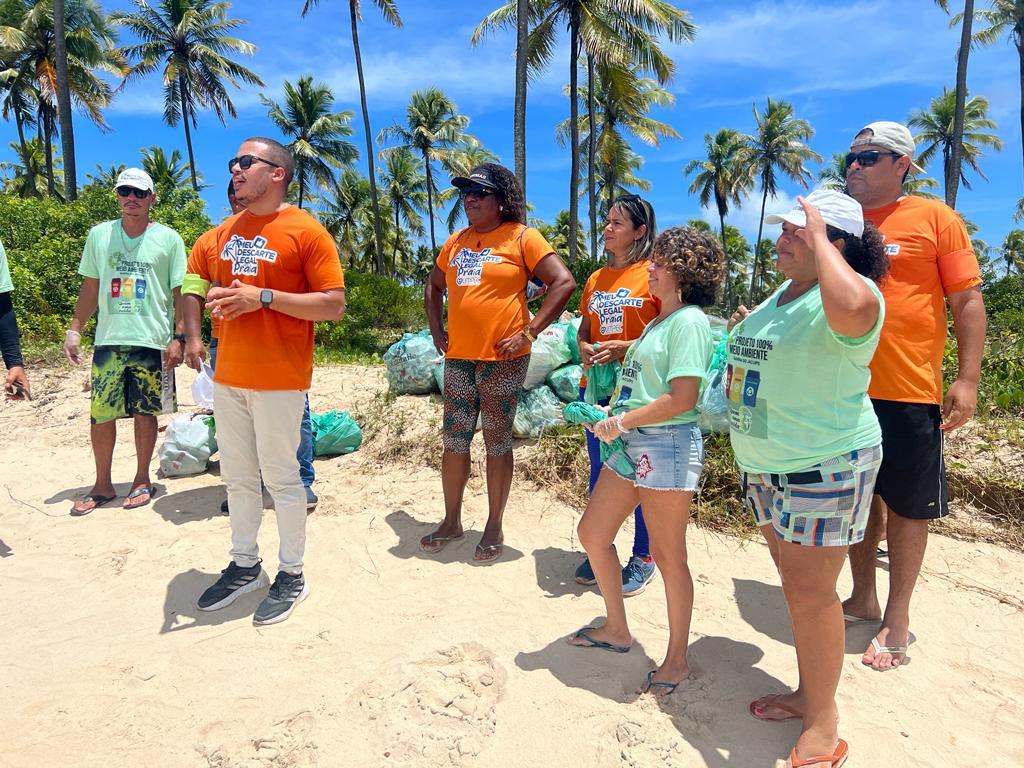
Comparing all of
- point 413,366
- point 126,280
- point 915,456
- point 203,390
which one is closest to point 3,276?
point 126,280

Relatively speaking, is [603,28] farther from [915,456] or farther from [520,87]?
[915,456]

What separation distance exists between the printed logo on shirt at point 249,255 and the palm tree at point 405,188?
35.2 meters

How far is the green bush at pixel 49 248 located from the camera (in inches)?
348

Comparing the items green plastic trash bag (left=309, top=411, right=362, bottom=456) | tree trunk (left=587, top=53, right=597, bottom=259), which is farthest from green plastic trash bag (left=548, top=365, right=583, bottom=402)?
tree trunk (left=587, top=53, right=597, bottom=259)

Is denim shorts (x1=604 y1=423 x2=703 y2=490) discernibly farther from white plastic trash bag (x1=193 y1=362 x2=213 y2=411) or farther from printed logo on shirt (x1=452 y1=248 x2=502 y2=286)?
white plastic trash bag (x1=193 y1=362 x2=213 y2=411)

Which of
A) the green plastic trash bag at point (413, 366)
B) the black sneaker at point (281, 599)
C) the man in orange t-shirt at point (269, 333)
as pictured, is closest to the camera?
the man in orange t-shirt at point (269, 333)

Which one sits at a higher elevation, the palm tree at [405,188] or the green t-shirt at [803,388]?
the palm tree at [405,188]

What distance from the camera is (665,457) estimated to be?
7.43 ft

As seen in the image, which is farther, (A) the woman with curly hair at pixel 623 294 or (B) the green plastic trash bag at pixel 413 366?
(B) the green plastic trash bag at pixel 413 366

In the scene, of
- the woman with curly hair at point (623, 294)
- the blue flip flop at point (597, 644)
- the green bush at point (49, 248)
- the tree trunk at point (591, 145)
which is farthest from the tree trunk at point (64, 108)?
the blue flip flop at point (597, 644)

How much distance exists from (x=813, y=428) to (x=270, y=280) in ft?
7.44

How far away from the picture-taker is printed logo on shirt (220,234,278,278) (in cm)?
282

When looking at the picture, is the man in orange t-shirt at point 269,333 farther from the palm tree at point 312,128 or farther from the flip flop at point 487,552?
the palm tree at point 312,128

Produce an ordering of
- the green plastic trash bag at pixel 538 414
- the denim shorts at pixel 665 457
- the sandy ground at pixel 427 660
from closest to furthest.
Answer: the sandy ground at pixel 427 660 → the denim shorts at pixel 665 457 → the green plastic trash bag at pixel 538 414
